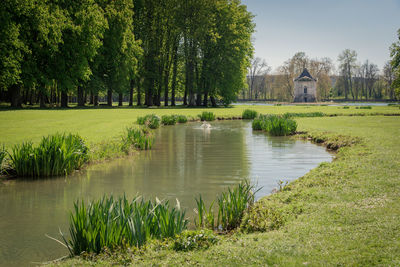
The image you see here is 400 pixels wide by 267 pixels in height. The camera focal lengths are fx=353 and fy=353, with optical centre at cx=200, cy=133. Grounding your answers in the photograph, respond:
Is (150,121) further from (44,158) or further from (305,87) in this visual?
(305,87)

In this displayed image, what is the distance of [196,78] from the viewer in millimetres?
55719

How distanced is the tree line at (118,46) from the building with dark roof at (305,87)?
34.7 meters

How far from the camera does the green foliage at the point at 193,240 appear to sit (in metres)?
4.44

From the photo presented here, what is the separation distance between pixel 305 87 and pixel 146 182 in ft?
289

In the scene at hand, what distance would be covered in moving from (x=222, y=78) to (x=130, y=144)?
40.9 m

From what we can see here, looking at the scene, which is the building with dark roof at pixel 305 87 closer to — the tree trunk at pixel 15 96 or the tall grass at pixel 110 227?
the tree trunk at pixel 15 96

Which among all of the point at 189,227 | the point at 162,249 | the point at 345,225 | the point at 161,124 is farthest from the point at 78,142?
the point at 161,124

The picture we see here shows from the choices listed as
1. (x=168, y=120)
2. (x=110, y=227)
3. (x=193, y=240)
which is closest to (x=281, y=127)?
(x=168, y=120)

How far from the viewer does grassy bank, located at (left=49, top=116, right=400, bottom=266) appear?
400 cm

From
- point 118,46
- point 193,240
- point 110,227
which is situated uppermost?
point 118,46

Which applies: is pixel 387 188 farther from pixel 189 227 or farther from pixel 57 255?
pixel 57 255

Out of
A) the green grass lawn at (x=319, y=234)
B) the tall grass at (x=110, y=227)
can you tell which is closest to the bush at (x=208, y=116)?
the green grass lawn at (x=319, y=234)

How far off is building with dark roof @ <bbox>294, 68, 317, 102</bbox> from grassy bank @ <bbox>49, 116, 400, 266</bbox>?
87.8m

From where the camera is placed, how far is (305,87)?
91.4m
